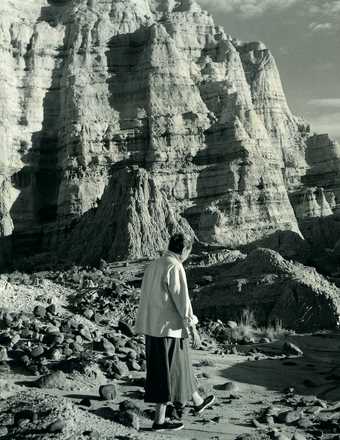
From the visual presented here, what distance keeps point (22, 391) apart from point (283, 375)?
3.81 m

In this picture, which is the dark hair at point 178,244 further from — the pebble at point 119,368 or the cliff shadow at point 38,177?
the cliff shadow at point 38,177

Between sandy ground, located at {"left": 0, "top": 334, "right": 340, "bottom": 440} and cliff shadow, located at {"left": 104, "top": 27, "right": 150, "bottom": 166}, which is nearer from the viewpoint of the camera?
sandy ground, located at {"left": 0, "top": 334, "right": 340, "bottom": 440}

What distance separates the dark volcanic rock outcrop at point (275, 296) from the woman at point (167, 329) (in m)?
8.39

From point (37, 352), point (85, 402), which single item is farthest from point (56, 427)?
point (37, 352)

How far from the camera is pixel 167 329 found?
6141mm

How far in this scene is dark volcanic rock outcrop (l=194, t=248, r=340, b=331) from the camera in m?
14.2

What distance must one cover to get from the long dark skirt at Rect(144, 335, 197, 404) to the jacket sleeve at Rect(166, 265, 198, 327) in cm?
27

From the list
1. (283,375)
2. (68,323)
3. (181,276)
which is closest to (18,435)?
(181,276)

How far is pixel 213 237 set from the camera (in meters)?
50.6

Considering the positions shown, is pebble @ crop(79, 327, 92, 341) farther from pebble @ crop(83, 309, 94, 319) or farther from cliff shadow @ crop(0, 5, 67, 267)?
cliff shadow @ crop(0, 5, 67, 267)

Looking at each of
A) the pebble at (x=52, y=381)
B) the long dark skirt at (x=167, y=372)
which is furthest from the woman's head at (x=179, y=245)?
the pebble at (x=52, y=381)

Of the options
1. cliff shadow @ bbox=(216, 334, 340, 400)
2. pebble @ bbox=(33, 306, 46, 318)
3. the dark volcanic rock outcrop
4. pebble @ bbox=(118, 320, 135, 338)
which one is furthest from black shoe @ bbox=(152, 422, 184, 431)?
the dark volcanic rock outcrop

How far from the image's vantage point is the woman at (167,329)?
6.07 metres

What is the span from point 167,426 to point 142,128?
56.2 meters
